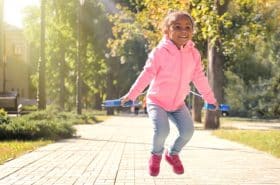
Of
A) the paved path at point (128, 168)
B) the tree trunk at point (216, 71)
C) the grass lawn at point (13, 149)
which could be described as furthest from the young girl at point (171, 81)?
the tree trunk at point (216, 71)

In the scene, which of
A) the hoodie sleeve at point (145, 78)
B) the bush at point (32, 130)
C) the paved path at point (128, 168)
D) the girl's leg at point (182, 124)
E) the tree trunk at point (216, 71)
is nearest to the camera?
the hoodie sleeve at point (145, 78)

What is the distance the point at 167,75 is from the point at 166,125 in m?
0.59

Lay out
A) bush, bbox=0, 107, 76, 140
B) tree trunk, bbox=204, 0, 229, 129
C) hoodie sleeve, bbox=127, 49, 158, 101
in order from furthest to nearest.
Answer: tree trunk, bbox=204, 0, 229, 129 < bush, bbox=0, 107, 76, 140 < hoodie sleeve, bbox=127, 49, 158, 101

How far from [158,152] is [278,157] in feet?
24.3

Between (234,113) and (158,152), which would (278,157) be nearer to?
(158,152)

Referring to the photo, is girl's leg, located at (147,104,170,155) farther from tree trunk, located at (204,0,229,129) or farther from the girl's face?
tree trunk, located at (204,0,229,129)

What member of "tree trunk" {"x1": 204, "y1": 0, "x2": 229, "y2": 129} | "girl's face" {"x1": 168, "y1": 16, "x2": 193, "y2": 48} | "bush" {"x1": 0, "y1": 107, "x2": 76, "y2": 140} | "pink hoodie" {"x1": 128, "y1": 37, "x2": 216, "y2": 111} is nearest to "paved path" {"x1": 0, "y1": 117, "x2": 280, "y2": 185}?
"pink hoodie" {"x1": 128, "y1": 37, "x2": 216, "y2": 111}

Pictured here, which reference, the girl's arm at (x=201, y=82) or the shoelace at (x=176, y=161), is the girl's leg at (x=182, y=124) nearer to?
the shoelace at (x=176, y=161)

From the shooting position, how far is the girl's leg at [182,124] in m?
7.23

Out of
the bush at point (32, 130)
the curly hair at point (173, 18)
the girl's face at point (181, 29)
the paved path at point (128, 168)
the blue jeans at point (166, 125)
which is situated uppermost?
the curly hair at point (173, 18)

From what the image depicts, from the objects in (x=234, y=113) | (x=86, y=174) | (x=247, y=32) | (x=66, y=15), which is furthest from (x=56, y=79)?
(x=86, y=174)

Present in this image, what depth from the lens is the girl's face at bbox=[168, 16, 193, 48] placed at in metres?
6.87

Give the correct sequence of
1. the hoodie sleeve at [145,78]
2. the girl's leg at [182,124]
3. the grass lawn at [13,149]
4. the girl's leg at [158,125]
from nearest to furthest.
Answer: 1. the hoodie sleeve at [145,78]
2. the girl's leg at [158,125]
3. the girl's leg at [182,124]
4. the grass lawn at [13,149]

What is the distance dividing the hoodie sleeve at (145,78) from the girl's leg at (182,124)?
583 millimetres
